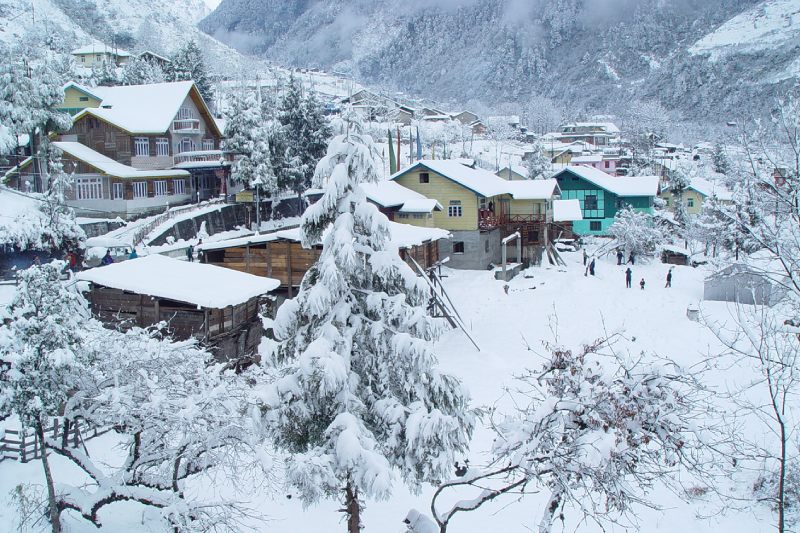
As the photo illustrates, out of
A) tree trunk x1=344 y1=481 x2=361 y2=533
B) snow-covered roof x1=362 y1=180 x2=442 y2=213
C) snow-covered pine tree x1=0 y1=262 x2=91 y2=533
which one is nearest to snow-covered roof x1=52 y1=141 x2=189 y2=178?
snow-covered roof x1=362 y1=180 x2=442 y2=213

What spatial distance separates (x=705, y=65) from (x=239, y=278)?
20412 centimetres

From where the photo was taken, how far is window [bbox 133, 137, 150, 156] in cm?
4497

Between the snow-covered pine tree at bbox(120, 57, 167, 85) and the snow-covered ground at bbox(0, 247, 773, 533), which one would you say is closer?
the snow-covered ground at bbox(0, 247, 773, 533)

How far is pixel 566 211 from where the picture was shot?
1987 inches

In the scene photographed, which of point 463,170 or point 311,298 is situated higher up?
point 463,170

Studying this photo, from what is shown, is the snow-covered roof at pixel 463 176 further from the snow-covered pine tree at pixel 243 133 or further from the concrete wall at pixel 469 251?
the snow-covered pine tree at pixel 243 133

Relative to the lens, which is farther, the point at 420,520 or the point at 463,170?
the point at 463,170

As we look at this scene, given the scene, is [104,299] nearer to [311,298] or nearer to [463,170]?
[311,298]

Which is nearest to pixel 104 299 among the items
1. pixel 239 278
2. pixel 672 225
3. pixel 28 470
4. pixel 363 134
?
pixel 239 278

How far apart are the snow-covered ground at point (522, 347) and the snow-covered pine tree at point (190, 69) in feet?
149

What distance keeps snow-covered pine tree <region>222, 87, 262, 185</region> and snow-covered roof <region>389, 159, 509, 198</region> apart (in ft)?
32.5

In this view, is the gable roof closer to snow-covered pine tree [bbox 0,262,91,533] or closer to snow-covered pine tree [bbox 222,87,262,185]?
snow-covered pine tree [bbox 222,87,262,185]

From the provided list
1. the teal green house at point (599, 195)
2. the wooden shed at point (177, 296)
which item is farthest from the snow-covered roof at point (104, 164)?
the teal green house at point (599, 195)

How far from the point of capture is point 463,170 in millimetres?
43375
